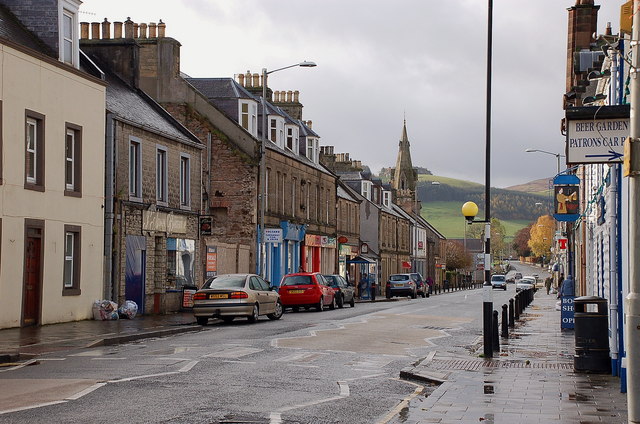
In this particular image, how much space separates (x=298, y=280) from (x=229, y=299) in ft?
34.0

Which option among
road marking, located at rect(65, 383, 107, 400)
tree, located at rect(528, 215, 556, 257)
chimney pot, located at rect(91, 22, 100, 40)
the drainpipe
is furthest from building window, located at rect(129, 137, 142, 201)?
tree, located at rect(528, 215, 556, 257)

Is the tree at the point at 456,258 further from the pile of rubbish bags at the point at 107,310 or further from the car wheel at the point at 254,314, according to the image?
the pile of rubbish bags at the point at 107,310

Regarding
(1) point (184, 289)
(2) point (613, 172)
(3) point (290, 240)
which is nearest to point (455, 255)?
(3) point (290, 240)

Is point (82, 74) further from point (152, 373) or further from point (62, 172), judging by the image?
point (152, 373)

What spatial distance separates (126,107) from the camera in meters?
34.7

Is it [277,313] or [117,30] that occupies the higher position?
[117,30]

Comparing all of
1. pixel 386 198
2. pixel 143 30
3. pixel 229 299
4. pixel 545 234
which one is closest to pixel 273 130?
pixel 143 30

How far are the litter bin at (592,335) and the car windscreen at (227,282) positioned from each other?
1492 cm

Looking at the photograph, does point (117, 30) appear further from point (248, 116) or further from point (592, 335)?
point (592, 335)

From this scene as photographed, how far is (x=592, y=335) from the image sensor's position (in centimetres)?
1655

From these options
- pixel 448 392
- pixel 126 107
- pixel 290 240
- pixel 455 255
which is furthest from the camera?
pixel 455 255

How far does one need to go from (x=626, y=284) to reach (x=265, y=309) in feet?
60.8

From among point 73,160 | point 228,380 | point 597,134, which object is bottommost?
point 228,380

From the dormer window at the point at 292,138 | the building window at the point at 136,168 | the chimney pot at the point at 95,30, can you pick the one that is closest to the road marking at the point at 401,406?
the building window at the point at 136,168
